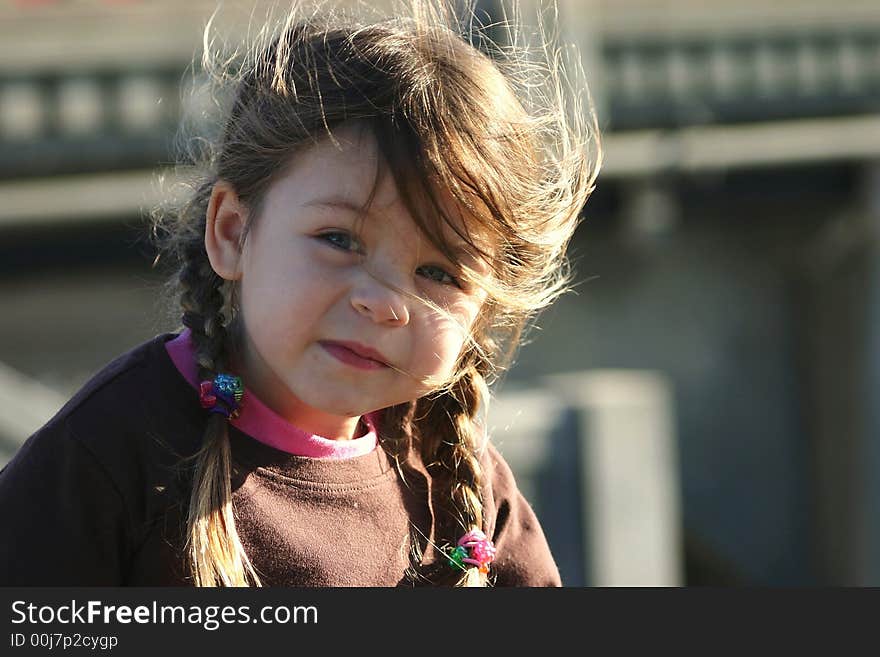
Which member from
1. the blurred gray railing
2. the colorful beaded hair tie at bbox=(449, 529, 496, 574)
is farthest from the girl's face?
the blurred gray railing

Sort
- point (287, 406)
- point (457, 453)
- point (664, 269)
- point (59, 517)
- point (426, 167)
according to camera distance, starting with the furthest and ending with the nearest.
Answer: point (664, 269), point (457, 453), point (287, 406), point (426, 167), point (59, 517)

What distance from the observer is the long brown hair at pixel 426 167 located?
5.22ft

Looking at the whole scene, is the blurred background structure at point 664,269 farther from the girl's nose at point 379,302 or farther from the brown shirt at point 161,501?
the girl's nose at point 379,302

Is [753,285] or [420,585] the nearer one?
[420,585]

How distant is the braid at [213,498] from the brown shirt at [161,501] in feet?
0.08

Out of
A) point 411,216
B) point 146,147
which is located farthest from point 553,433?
point 411,216

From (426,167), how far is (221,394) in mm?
378

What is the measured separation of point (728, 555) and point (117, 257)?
4.05 m

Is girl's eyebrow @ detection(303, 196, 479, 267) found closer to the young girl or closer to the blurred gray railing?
the young girl

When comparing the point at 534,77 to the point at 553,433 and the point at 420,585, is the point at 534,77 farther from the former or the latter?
the point at 553,433

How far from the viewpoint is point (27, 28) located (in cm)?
604

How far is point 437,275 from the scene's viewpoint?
1631mm

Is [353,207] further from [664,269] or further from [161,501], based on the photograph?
[664,269]

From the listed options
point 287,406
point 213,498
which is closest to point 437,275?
point 287,406
